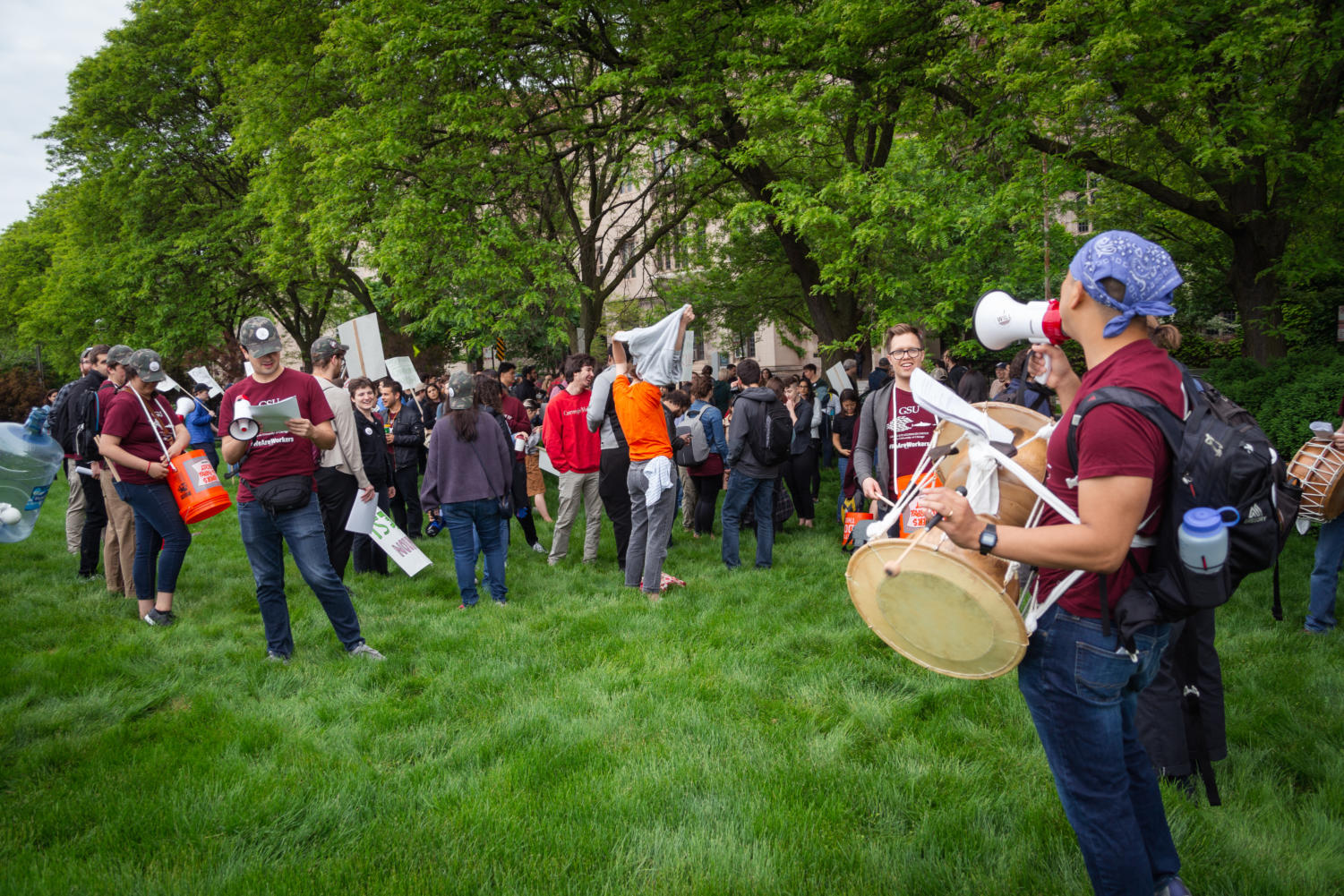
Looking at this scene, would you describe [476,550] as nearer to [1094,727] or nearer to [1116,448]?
[1094,727]

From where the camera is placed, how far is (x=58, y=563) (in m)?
8.65

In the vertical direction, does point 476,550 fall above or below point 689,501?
above

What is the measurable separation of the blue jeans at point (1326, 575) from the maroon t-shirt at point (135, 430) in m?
8.26

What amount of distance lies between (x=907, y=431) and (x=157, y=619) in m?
5.95

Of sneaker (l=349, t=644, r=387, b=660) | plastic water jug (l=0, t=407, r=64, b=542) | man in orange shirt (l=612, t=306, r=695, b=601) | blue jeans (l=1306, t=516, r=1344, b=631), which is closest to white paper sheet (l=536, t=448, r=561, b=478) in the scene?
man in orange shirt (l=612, t=306, r=695, b=601)

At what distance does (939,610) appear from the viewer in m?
2.17

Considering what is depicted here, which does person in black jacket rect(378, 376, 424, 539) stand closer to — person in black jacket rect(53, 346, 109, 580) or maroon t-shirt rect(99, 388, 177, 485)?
person in black jacket rect(53, 346, 109, 580)

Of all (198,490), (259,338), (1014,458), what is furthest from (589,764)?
(198,490)

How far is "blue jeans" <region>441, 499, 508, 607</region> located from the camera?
21.8ft

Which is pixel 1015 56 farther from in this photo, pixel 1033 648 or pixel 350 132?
pixel 350 132

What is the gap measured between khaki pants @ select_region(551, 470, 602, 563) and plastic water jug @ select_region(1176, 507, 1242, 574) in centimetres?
666

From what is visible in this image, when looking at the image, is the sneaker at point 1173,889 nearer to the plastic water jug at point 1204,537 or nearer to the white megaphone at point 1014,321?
the plastic water jug at point 1204,537

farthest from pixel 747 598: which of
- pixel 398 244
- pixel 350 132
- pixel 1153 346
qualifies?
pixel 350 132

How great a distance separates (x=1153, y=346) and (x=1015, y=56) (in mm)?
7236
